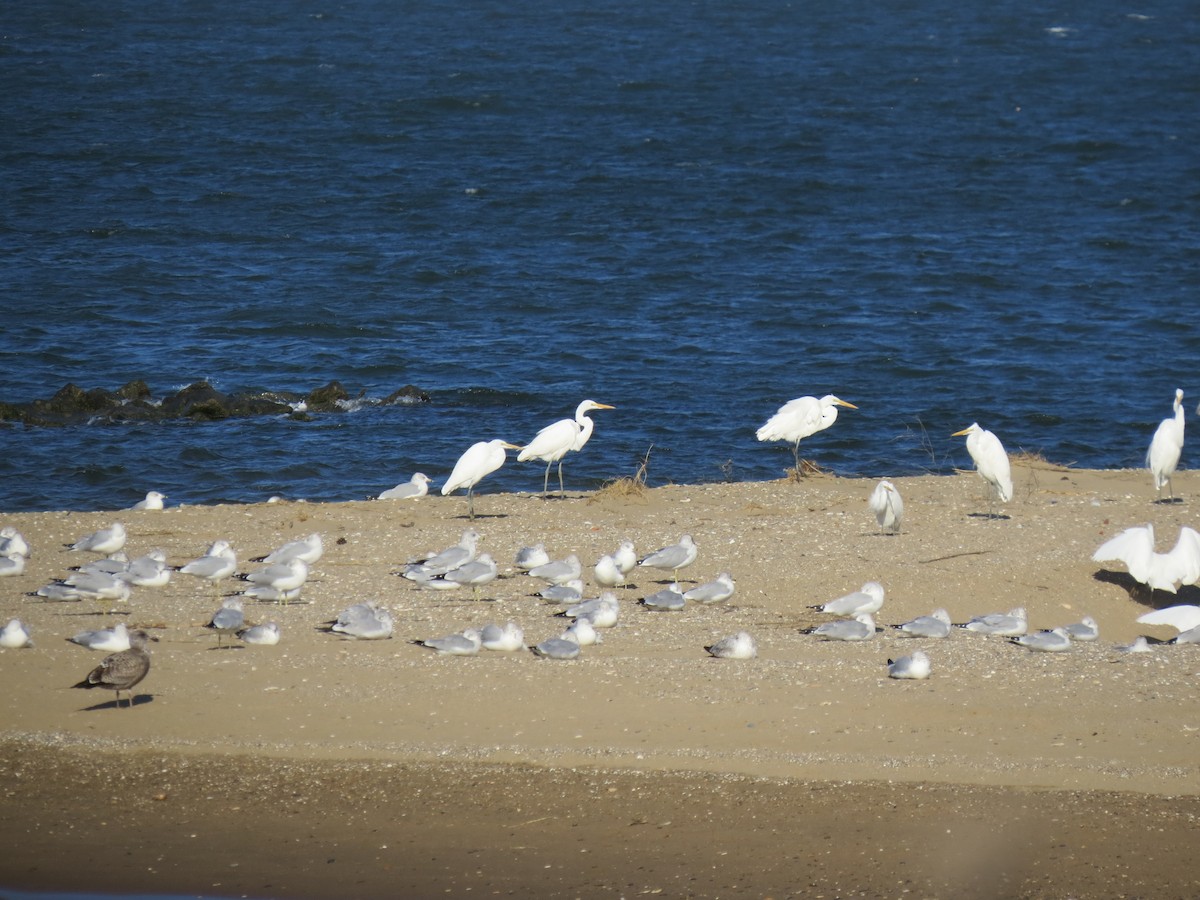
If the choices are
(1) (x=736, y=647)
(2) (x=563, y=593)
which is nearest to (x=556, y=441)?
(2) (x=563, y=593)

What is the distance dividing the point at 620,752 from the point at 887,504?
585 centimetres

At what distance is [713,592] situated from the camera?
1198 centimetres

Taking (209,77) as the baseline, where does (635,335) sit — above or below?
below

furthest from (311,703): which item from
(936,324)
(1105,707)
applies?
(936,324)

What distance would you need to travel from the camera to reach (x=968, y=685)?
32.6 feet

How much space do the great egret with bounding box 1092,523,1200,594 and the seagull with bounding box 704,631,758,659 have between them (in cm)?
386

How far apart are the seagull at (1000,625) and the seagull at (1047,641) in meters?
0.34

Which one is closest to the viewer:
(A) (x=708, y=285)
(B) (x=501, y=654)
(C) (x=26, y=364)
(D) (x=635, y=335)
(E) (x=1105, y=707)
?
(E) (x=1105, y=707)

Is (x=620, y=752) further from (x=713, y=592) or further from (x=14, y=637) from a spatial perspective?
(x=14, y=637)

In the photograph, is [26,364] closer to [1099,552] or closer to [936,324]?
[936,324]

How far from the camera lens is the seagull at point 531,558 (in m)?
13.0

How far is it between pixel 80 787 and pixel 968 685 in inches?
222

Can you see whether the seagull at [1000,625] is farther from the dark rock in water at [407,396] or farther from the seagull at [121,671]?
the dark rock in water at [407,396]

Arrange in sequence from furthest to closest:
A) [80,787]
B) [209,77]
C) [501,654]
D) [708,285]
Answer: [209,77] < [708,285] < [501,654] < [80,787]
